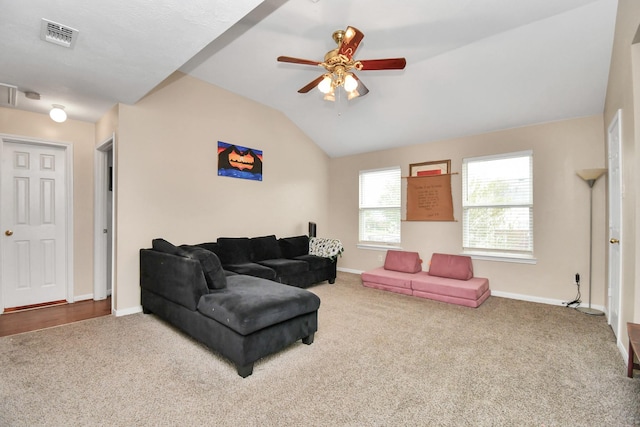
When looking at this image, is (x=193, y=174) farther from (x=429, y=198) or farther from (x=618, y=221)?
(x=618, y=221)

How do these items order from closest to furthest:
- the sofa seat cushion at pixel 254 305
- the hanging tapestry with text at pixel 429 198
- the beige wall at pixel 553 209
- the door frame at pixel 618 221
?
the sofa seat cushion at pixel 254 305, the door frame at pixel 618 221, the beige wall at pixel 553 209, the hanging tapestry with text at pixel 429 198

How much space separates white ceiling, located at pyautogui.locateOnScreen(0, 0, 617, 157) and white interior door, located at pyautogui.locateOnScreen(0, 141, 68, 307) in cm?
73

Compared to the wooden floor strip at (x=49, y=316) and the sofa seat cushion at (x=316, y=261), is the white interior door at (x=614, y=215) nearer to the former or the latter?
the sofa seat cushion at (x=316, y=261)

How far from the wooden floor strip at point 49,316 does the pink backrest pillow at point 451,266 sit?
4.60m

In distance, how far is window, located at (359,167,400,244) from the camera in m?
5.68

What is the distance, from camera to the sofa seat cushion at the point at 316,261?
4.87 m

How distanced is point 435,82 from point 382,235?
9.55 ft

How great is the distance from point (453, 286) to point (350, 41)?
3286mm

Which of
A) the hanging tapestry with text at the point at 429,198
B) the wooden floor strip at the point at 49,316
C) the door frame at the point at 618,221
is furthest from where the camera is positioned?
the hanging tapestry with text at the point at 429,198

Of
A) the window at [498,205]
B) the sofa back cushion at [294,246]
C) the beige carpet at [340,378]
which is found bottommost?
the beige carpet at [340,378]

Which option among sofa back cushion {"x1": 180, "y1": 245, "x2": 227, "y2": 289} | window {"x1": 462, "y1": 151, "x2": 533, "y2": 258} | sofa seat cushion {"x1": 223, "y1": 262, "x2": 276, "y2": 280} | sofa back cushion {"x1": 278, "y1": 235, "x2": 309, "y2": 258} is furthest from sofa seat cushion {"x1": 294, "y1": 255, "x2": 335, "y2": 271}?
window {"x1": 462, "y1": 151, "x2": 533, "y2": 258}

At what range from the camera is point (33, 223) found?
3.81 metres

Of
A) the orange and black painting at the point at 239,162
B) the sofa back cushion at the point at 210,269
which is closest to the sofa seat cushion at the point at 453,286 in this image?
the sofa back cushion at the point at 210,269

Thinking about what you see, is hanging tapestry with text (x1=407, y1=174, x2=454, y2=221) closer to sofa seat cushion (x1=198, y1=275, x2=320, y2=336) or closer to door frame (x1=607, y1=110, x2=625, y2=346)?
door frame (x1=607, y1=110, x2=625, y2=346)
